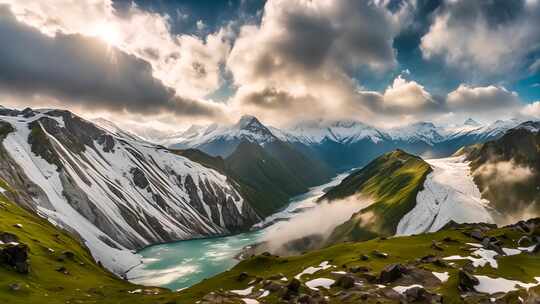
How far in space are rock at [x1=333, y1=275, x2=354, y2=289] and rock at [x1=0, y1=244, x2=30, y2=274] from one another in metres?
63.0

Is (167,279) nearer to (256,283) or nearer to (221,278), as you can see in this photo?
(221,278)

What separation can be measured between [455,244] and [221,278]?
194 ft

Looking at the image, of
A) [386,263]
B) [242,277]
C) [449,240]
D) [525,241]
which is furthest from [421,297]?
[525,241]

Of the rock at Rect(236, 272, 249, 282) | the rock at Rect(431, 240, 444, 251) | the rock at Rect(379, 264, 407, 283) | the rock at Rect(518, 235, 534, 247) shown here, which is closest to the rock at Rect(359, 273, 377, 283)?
the rock at Rect(379, 264, 407, 283)

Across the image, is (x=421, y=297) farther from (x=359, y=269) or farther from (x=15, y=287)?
(x=15, y=287)

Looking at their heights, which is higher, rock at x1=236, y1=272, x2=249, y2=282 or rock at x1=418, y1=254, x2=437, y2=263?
rock at x1=236, y1=272, x2=249, y2=282

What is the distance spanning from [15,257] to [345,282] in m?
65.7

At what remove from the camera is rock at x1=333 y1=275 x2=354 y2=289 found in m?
67.8

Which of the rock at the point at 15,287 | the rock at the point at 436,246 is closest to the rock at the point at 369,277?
the rock at the point at 436,246

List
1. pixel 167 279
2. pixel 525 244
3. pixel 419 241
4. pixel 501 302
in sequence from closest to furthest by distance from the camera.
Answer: pixel 501 302 < pixel 525 244 < pixel 419 241 < pixel 167 279

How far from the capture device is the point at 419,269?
2849 inches

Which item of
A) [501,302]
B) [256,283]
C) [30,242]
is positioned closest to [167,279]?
[30,242]

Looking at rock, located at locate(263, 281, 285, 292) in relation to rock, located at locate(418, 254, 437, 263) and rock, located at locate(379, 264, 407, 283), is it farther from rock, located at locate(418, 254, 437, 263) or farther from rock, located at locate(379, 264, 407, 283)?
rock, located at locate(418, 254, 437, 263)

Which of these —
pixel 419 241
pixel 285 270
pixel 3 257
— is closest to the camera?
pixel 3 257
